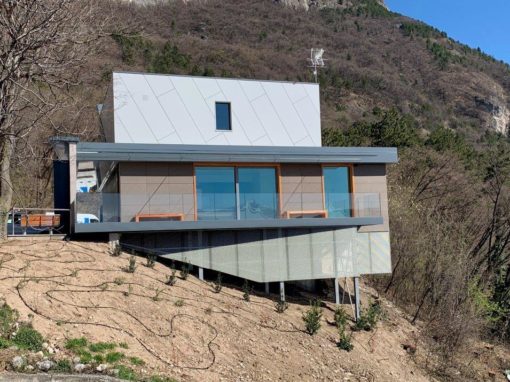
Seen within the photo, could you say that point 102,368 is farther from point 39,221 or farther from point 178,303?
point 39,221

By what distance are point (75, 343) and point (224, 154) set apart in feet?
26.9

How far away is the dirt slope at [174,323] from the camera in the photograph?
1231cm

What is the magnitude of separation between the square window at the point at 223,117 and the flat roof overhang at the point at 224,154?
92.0 inches

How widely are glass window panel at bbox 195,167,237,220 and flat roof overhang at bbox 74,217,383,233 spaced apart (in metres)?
0.27

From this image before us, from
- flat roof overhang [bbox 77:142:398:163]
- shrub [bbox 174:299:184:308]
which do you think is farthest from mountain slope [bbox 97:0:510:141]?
shrub [bbox 174:299:184:308]

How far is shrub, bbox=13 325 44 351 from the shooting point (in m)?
10.8

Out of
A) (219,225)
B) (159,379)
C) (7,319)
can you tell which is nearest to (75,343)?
(7,319)

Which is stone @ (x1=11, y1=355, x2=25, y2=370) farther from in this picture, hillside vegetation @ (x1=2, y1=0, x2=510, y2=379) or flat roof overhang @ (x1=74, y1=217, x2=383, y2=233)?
hillside vegetation @ (x1=2, y1=0, x2=510, y2=379)

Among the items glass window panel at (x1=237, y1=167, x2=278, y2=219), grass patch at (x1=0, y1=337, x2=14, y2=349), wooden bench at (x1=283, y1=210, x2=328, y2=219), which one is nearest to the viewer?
grass patch at (x1=0, y1=337, x2=14, y2=349)

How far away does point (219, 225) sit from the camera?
57.0ft

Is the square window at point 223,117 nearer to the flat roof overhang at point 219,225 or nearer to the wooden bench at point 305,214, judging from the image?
the wooden bench at point 305,214

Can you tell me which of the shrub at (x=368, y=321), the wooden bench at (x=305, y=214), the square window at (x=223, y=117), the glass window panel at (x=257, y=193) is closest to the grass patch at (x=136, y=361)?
the glass window panel at (x=257, y=193)

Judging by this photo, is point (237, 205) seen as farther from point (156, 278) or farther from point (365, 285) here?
point (365, 285)

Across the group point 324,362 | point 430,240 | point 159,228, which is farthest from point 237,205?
point 430,240
